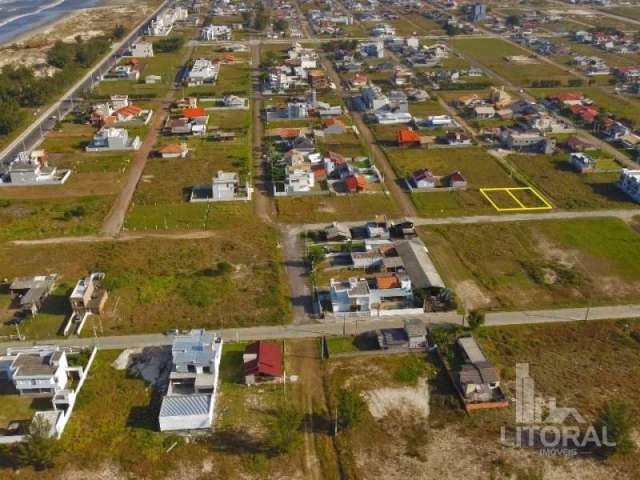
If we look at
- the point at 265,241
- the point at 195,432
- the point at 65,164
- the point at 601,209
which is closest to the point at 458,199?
the point at 601,209

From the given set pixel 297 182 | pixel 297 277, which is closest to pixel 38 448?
pixel 297 277

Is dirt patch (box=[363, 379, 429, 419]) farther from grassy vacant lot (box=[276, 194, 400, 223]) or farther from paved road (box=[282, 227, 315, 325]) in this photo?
grassy vacant lot (box=[276, 194, 400, 223])

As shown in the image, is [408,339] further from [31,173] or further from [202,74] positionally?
A: [202,74]

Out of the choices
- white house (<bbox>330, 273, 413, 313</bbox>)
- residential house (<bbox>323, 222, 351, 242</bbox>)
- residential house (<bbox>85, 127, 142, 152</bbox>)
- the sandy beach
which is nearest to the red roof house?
white house (<bbox>330, 273, 413, 313</bbox>)

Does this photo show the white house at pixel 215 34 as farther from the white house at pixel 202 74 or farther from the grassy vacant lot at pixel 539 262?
the grassy vacant lot at pixel 539 262

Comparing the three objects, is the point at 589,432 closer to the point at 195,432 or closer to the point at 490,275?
the point at 490,275

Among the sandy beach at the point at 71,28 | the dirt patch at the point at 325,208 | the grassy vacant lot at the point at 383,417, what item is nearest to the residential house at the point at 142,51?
the sandy beach at the point at 71,28
